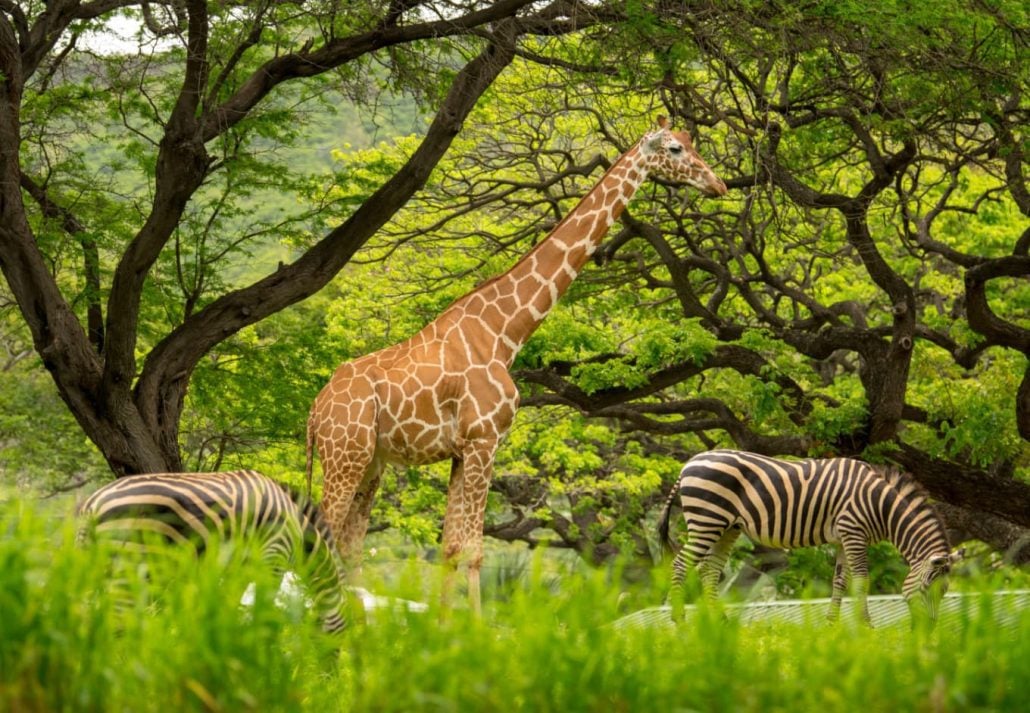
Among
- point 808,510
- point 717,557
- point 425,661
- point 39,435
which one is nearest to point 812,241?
point 717,557

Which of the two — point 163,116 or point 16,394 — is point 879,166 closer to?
point 163,116

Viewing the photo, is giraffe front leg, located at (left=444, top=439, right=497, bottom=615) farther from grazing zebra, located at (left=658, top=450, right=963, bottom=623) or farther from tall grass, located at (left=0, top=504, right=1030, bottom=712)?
tall grass, located at (left=0, top=504, right=1030, bottom=712)

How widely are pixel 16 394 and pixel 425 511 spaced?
26.4 ft

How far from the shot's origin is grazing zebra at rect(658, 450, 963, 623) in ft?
30.1

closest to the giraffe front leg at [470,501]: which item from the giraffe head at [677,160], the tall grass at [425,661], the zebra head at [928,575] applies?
the giraffe head at [677,160]

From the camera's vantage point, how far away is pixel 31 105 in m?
13.1

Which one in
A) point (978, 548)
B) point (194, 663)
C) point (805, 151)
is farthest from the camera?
point (978, 548)

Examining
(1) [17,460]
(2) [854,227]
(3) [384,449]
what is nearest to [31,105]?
(3) [384,449]

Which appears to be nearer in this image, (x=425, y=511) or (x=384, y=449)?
(x=384, y=449)

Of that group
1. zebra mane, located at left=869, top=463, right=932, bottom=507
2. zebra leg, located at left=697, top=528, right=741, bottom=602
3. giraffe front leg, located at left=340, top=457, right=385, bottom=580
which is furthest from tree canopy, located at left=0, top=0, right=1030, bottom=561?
zebra leg, located at left=697, top=528, right=741, bottom=602

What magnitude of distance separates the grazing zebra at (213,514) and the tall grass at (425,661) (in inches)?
76.0

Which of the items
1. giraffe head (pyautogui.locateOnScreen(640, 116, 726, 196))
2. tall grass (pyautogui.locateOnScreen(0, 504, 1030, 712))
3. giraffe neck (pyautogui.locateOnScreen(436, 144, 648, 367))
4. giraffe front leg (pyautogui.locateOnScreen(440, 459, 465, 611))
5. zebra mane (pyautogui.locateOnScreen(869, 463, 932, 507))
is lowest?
tall grass (pyautogui.locateOnScreen(0, 504, 1030, 712))

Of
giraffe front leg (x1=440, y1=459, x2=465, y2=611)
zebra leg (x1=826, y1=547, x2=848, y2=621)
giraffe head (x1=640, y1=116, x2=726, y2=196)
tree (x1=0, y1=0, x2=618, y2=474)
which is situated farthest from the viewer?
tree (x1=0, y1=0, x2=618, y2=474)

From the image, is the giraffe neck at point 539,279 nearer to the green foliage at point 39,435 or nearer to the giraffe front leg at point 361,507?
the giraffe front leg at point 361,507
